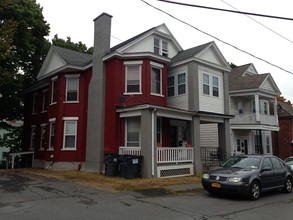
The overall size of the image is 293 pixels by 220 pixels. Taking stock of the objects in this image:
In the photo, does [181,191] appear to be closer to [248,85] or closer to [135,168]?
[135,168]

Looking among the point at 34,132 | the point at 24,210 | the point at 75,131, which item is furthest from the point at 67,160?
the point at 24,210

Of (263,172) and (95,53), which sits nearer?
(263,172)

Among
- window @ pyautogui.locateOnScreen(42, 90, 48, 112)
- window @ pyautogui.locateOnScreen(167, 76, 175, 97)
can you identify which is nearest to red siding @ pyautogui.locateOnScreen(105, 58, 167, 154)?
window @ pyautogui.locateOnScreen(167, 76, 175, 97)

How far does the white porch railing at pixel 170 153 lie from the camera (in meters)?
17.0

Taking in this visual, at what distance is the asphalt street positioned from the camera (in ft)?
27.5

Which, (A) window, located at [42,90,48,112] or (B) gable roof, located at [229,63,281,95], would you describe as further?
(B) gable roof, located at [229,63,281,95]

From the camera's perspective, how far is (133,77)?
1936 cm

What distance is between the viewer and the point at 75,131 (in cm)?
2081

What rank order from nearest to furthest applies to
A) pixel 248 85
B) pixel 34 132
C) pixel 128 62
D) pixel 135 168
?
1. pixel 135 168
2. pixel 128 62
3. pixel 34 132
4. pixel 248 85

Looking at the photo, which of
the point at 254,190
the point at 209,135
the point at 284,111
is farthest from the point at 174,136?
the point at 284,111

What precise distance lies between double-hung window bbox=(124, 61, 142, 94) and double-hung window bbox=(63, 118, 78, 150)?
4.50 m

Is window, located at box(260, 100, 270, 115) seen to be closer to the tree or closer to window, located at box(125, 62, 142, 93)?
window, located at box(125, 62, 142, 93)

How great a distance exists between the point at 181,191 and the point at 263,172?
10.7 ft

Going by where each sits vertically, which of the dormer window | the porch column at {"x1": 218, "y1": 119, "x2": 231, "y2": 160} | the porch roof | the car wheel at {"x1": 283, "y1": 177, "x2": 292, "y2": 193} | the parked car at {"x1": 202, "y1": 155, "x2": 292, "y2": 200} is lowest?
the car wheel at {"x1": 283, "y1": 177, "x2": 292, "y2": 193}
